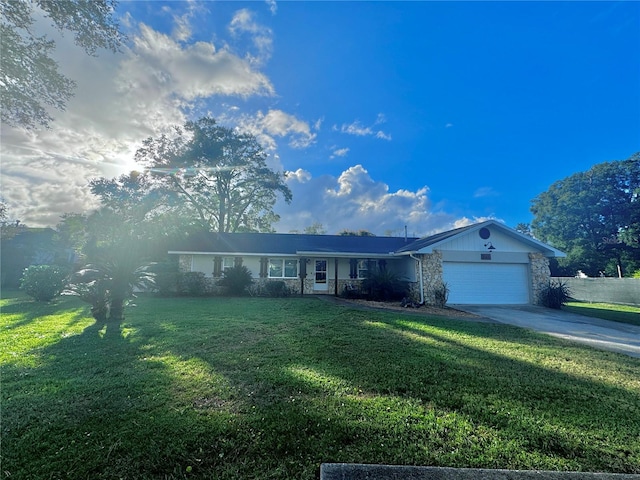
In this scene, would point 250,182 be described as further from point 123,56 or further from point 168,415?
point 168,415

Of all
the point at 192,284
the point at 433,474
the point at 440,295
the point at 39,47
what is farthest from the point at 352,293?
the point at 39,47

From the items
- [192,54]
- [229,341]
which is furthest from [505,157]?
[229,341]

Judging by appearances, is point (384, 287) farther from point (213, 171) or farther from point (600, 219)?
Result: point (600, 219)

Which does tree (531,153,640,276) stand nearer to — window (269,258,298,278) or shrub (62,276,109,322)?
window (269,258,298,278)

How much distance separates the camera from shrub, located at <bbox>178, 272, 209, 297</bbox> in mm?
15805

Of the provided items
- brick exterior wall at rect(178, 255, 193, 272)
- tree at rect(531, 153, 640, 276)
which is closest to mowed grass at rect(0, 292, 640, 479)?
→ brick exterior wall at rect(178, 255, 193, 272)

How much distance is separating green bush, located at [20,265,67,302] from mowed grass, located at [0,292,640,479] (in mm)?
7701

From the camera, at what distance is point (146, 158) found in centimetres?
2634

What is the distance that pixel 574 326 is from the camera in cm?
901

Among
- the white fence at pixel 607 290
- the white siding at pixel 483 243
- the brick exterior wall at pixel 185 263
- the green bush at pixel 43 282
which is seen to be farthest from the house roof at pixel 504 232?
the green bush at pixel 43 282

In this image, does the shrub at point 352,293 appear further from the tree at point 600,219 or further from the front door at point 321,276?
the tree at point 600,219

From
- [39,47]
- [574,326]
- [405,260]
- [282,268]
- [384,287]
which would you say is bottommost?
[574,326]

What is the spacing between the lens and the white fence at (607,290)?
615 inches

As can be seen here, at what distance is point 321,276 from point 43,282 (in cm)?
1329
